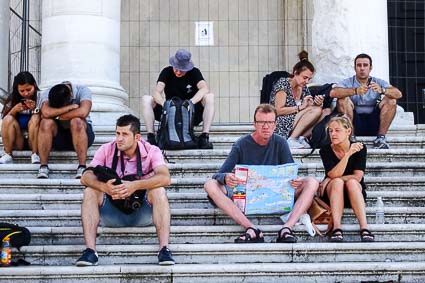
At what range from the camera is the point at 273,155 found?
347 inches

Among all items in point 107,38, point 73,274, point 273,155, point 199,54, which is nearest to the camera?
point 73,274

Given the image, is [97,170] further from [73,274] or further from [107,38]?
[107,38]

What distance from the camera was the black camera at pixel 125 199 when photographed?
8.12 meters

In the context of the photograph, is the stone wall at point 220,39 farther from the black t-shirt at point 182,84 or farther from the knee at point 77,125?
the knee at point 77,125

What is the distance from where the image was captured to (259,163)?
347 inches

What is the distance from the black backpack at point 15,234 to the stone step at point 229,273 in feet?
1.29

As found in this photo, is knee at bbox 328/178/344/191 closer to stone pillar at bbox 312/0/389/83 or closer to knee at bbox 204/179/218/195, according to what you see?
knee at bbox 204/179/218/195

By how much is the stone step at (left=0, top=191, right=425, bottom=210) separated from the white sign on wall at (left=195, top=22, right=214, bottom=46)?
7.44 m

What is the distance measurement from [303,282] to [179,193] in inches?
77.7

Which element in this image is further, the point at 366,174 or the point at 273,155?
the point at 366,174

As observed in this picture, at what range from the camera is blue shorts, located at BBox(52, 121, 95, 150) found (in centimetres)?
1031

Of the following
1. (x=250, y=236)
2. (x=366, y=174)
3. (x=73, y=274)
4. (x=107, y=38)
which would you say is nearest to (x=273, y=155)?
(x=250, y=236)

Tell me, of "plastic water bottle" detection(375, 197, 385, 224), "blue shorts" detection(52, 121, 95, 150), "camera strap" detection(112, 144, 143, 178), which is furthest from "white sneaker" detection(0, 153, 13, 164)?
"plastic water bottle" detection(375, 197, 385, 224)

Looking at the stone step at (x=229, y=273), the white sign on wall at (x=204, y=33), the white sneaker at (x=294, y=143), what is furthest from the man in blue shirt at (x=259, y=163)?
the white sign on wall at (x=204, y=33)
